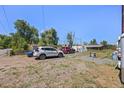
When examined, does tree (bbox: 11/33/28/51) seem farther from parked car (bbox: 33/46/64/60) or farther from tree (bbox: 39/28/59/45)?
parked car (bbox: 33/46/64/60)

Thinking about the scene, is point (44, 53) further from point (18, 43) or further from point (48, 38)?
point (48, 38)

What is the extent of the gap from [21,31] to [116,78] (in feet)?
44.6

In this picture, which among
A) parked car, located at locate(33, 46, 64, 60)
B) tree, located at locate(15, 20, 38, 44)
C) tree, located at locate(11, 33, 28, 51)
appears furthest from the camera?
tree, located at locate(11, 33, 28, 51)

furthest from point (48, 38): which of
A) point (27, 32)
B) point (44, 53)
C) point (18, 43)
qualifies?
point (44, 53)

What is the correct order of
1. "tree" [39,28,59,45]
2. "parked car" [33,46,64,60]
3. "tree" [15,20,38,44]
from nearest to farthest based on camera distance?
"parked car" [33,46,64,60]
"tree" [15,20,38,44]
"tree" [39,28,59,45]

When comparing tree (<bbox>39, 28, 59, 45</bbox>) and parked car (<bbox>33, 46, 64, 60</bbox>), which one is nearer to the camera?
parked car (<bbox>33, 46, 64, 60</bbox>)

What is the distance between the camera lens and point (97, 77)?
8.34 metres

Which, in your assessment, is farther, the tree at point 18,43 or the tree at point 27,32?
the tree at point 18,43

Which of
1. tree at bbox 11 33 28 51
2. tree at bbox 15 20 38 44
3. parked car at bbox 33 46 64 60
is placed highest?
tree at bbox 15 20 38 44

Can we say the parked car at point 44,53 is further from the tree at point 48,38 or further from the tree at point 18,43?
the tree at point 48,38

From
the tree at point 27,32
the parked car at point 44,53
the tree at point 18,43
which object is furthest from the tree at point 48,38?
the parked car at point 44,53

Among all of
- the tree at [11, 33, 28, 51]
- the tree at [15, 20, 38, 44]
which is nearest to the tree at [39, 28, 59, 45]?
the tree at [15, 20, 38, 44]
